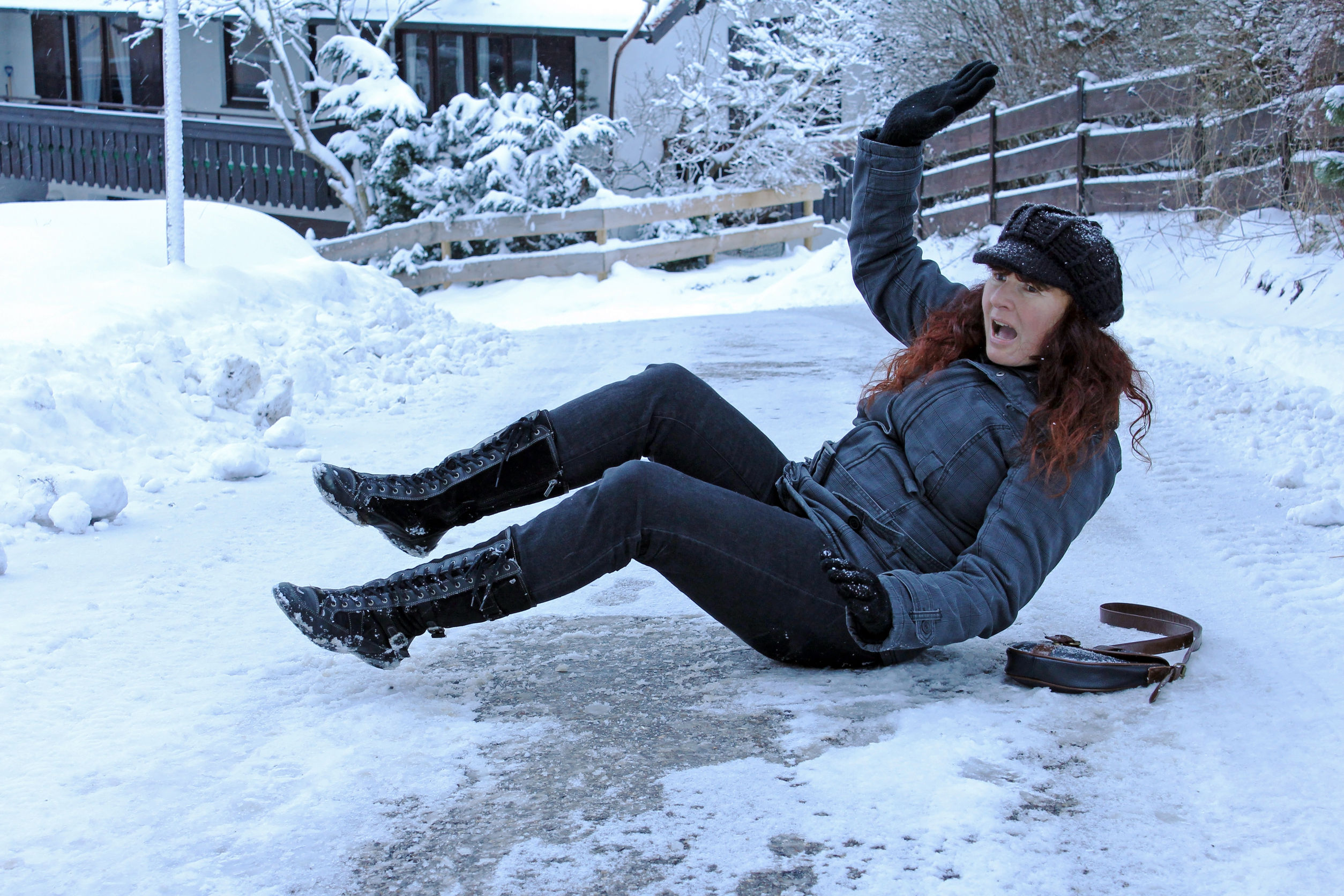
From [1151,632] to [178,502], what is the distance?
3.07 metres

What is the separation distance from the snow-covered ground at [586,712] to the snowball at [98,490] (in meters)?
0.04

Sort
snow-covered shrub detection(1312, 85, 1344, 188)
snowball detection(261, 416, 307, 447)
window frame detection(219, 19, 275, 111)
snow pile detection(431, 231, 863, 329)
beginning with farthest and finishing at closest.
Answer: window frame detection(219, 19, 275, 111), snow pile detection(431, 231, 863, 329), snow-covered shrub detection(1312, 85, 1344, 188), snowball detection(261, 416, 307, 447)

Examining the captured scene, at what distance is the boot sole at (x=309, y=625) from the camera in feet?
7.64

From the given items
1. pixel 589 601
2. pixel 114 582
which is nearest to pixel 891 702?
pixel 589 601

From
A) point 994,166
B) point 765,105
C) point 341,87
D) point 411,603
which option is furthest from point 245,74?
point 411,603

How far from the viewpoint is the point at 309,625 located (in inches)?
91.7

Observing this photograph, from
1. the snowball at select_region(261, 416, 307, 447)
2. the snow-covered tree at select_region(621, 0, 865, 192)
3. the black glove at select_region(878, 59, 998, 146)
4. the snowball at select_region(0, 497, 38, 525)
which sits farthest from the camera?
the snow-covered tree at select_region(621, 0, 865, 192)

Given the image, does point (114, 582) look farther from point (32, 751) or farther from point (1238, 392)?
point (1238, 392)

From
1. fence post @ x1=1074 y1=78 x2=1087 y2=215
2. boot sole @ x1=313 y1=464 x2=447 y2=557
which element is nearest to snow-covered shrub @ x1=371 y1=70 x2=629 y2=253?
fence post @ x1=1074 y1=78 x2=1087 y2=215

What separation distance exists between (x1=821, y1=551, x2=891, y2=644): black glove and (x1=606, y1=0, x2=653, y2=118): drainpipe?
1760 cm

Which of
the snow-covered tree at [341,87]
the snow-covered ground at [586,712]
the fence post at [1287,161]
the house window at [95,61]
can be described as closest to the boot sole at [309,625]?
the snow-covered ground at [586,712]

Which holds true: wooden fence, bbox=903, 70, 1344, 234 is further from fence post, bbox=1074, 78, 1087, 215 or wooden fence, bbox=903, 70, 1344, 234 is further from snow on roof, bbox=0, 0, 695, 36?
snow on roof, bbox=0, 0, 695, 36

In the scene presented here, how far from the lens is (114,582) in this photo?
10.3 ft

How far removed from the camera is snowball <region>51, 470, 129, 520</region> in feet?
11.9
